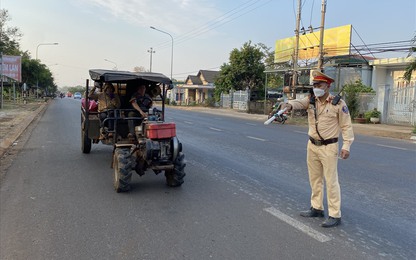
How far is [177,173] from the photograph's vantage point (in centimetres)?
629

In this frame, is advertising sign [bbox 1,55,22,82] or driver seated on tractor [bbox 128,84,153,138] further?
advertising sign [bbox 1,55,22,82]

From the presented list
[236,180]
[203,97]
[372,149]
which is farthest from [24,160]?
[203,97]

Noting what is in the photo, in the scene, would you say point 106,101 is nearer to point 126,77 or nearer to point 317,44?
point 126,77

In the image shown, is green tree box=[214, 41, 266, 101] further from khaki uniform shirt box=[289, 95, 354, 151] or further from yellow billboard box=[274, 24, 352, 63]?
khaki uniform shirt box=[289, 95, 354, 151]

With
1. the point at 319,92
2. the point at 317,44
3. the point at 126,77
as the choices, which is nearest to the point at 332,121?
the point at 319,92

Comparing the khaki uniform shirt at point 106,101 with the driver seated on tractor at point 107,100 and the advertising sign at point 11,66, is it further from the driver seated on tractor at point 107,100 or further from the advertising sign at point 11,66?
the advertising sign at point 11,66

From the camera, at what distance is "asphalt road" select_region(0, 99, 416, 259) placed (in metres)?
3.95

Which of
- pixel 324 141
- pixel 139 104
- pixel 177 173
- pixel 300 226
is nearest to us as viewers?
pixel 300 226

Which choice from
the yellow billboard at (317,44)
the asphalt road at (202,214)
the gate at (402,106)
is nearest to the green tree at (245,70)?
the yellow billboard at (317,44)

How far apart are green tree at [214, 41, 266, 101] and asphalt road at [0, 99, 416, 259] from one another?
35.1m

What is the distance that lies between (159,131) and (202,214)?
64.1 inches

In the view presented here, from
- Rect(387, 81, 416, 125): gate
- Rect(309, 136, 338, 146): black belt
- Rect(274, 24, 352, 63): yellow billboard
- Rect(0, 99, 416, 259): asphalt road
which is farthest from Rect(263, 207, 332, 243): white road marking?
Rect(274, 24, 352, 63): yellow billboard

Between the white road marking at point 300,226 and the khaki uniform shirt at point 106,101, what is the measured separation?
4203 mm

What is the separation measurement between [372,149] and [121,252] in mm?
10640
